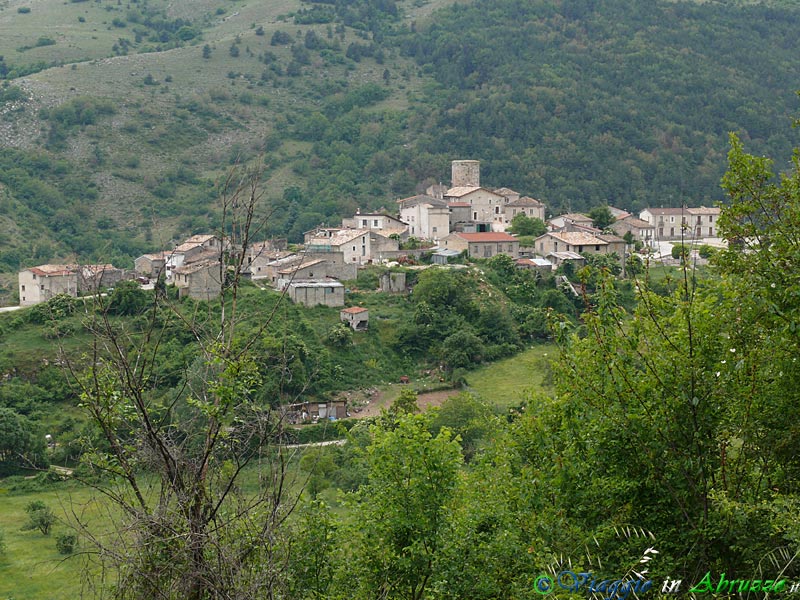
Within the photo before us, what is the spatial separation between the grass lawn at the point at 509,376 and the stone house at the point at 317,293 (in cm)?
644

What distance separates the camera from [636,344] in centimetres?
793

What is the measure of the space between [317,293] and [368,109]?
56.8 m

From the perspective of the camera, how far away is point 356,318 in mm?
34562

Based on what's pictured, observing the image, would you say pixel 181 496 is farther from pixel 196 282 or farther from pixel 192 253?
pixel 192 253

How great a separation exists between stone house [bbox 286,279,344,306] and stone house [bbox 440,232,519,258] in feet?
27.3

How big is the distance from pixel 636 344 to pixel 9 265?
1951 inches

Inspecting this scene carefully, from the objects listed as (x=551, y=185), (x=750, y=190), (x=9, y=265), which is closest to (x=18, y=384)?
(x=9, y=265)

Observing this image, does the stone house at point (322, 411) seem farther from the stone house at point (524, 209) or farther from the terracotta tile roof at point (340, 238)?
the stone house at point (524, 209)

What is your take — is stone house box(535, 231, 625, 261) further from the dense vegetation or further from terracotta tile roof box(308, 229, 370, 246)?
the dense vegetation

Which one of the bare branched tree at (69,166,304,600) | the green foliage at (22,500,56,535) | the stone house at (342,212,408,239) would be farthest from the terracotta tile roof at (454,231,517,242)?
the bare branched tree at (69,166,304,600)

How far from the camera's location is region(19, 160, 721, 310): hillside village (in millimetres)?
36031

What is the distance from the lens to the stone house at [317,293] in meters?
35.5

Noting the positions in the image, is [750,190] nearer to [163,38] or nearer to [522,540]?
[522,540]

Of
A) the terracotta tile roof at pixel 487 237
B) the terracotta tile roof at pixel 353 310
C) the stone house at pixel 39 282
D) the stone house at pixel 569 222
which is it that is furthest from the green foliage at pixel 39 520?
the stone house at pixel 569 222
